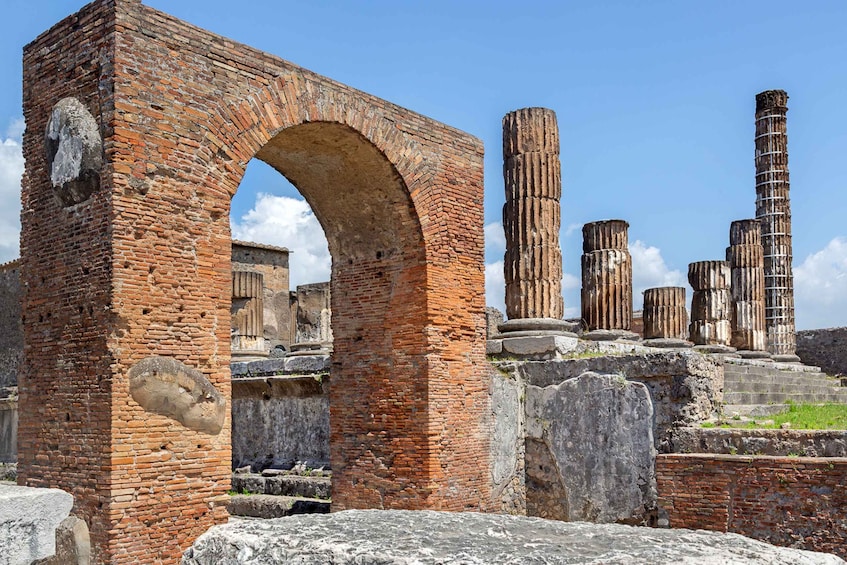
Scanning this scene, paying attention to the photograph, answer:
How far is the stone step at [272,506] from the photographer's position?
1066cm

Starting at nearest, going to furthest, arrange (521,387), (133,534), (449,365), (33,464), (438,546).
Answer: (438,546) → (133,534) → (33,464) → (449,365) → (521,387)

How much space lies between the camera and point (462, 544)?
3.09 meters

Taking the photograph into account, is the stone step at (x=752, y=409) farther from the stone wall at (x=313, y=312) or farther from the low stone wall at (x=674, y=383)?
the stone wall at (x=313, y=312)

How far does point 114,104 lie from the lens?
7.21 metres

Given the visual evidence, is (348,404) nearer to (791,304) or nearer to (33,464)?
(33,464)

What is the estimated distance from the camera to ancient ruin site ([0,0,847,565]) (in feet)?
23.2

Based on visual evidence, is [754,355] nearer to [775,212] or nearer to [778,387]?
[775,212]

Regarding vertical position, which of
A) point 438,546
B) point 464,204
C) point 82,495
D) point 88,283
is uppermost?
point 464,204

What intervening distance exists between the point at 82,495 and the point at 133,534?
559 mm

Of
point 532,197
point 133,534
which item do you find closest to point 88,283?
point 133,534

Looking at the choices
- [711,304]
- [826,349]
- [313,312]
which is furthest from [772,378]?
[826,349]

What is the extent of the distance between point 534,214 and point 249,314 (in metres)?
6.77

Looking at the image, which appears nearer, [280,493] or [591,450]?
[591,450]

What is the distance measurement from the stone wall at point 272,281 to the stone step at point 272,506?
1742 centimetres
